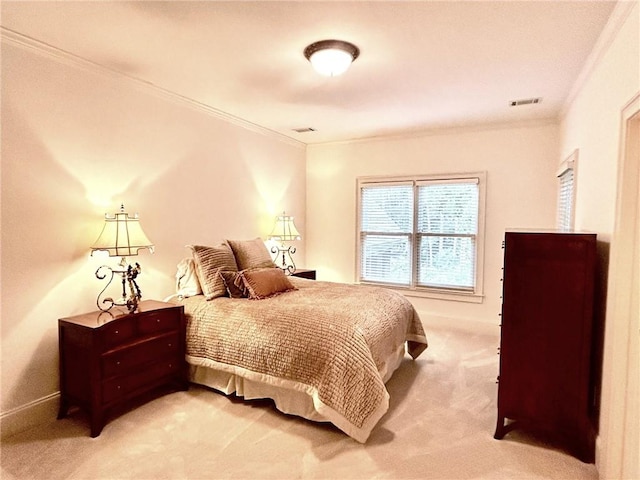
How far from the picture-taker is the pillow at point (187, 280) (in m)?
3.36

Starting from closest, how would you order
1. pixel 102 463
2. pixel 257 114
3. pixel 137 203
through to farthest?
pixel 102 463 → pixel 137 203 → pixel 257 114

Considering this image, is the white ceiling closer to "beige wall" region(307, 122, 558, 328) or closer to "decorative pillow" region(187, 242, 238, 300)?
"beige wall" region(307, 122, 558, 328)

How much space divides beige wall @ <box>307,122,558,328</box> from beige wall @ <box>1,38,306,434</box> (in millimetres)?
2077

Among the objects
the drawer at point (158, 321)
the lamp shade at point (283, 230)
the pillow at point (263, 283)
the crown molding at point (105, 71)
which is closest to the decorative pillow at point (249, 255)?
the pillow at point (263, 283)

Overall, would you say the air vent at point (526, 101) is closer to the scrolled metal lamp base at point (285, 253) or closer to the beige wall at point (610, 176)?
the beige wall at point (610, 176)

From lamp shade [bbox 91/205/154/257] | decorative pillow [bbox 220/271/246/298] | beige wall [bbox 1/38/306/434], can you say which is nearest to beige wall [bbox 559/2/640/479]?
decorative pillow [bbox 220/271/246/298]

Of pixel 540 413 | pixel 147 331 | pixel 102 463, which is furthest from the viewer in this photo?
pixel 147 331

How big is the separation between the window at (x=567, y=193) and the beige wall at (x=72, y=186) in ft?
11.7

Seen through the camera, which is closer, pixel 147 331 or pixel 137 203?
pixel 147 331

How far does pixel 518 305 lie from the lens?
2332mm

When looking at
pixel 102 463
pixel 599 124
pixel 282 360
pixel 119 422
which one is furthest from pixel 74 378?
pixel 599 124

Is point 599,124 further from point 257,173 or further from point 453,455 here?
point 257,173

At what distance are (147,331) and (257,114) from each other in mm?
2635

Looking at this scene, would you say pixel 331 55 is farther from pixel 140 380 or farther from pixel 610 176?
pixel 140 380
